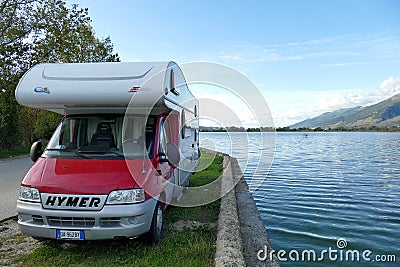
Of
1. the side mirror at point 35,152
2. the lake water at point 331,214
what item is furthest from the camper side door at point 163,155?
the lake water at point 331,214

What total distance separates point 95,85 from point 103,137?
100cm

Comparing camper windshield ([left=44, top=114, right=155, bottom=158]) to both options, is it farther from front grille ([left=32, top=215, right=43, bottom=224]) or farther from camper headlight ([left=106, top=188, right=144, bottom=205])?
front grille ([left=32, top=215, right=43, bottom=224])

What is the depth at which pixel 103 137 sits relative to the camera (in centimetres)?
587

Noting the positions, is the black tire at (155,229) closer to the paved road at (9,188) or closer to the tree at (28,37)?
the paved road at (9,188)

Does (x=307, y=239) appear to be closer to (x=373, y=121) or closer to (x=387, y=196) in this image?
(x=387, y=196)

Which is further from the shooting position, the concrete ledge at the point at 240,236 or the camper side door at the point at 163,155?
the camper side door at the point at 163,155

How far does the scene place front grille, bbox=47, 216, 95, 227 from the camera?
15.2 ft

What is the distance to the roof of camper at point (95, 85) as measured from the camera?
531cm

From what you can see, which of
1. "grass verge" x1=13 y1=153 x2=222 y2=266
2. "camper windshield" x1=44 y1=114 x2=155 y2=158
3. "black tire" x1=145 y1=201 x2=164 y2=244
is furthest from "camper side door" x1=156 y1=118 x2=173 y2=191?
"grass verge" x1=13 y1=153 x2=222 y2=266

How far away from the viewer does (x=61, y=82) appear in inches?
215

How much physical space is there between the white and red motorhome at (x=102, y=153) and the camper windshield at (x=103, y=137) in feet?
0.06

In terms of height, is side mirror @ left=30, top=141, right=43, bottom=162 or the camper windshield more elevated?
the camper windshield

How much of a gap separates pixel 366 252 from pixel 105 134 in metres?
5.58

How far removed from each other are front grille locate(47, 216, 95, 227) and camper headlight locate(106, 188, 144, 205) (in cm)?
39
